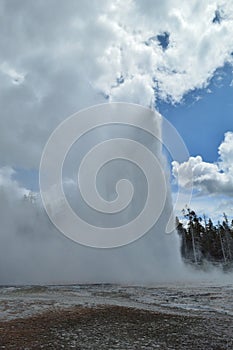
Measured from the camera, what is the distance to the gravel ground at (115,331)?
9.01m

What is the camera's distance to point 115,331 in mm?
10789

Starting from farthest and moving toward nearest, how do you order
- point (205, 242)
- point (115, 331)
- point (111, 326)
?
1. point (205, 242)
2. point (111, 326)
3. point (115, 331)

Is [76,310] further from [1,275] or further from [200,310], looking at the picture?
[1,275]

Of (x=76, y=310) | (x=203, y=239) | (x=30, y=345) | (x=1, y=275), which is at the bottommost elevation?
(x=30, y=345)

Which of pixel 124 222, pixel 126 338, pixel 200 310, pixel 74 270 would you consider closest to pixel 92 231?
pixel 124 222

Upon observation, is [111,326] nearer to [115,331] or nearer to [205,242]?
[115,331]

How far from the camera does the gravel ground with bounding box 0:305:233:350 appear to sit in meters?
9.01

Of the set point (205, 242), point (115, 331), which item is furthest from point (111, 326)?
point (205, 242)

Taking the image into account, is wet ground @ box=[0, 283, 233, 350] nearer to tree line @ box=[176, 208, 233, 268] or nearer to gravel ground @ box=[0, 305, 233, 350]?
gravel ground @ box=[0, 305, 233, 350]

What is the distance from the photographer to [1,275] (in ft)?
131

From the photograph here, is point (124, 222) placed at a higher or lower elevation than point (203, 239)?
lower

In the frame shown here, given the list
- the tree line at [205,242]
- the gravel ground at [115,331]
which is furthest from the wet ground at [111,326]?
the tree line at [205,242]

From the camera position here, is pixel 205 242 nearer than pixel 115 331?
No

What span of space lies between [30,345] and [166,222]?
3967 cm
